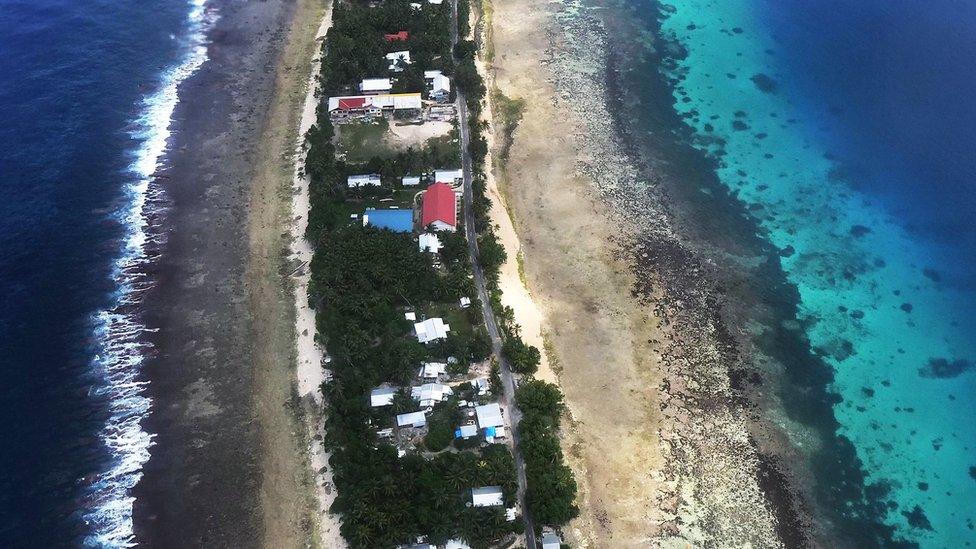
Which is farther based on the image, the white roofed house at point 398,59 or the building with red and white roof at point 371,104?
the white roofed house at point 398,59

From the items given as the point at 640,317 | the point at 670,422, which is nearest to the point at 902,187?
the point at 640,317

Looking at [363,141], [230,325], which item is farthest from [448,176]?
[230,325]

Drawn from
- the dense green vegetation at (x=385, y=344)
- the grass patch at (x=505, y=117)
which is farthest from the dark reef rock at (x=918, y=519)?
the grass patch at (x=505, y=117)

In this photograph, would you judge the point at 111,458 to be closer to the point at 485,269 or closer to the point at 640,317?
the point at 485,269

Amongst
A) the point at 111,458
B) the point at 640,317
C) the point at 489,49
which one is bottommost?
the point at 111,458

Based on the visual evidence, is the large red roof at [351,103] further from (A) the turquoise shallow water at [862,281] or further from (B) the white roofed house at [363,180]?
(A) the turquoise shallow water at [862,281]

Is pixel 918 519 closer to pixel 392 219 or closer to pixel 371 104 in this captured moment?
pixel 392 219
